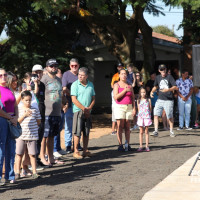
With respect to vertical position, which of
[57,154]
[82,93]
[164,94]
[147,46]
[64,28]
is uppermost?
[64,28]

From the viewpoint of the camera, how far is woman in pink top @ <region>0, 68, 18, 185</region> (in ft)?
26.6

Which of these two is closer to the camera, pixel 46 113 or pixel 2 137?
pixel 2 137

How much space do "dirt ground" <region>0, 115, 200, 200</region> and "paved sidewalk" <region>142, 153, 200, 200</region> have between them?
0.16 m

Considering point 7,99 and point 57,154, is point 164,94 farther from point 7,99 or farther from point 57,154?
point 7,99

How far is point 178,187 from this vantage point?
301 inches

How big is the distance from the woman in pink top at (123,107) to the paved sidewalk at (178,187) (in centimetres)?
275

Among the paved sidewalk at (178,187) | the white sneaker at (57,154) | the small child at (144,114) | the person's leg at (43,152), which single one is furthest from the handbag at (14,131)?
the small child at (144,114)

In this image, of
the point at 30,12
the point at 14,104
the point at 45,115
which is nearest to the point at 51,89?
the point at 45,115

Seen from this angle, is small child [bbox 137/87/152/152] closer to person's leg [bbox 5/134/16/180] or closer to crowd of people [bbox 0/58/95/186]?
crowd of people [bbox 0/58/95/186]

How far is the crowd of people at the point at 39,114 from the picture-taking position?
27.0ft

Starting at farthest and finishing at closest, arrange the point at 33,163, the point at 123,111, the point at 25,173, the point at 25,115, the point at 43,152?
the point at 123,111 < the point at 43,152 < the point at 25,173 < the point at 25,115 < the point at 33,163

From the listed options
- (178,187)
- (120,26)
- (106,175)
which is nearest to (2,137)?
(106,175)

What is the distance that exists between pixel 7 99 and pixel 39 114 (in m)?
0.98

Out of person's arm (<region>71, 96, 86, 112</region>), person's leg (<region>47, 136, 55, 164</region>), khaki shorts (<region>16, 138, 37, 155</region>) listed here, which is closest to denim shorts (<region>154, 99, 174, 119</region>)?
person's arm (<region>71, 96, 86, 112</region>)
